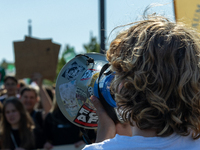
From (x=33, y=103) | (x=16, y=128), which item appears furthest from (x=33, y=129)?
(x=33, y=103)

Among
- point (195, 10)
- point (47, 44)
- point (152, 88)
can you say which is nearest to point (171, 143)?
point (152, 88)

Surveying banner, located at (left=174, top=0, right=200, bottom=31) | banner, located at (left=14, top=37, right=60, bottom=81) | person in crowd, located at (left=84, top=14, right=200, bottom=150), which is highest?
banner, located at (left=174, top=0, right=200, bottom=31)

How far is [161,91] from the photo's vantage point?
0.83 metres

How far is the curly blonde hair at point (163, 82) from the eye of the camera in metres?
0.82

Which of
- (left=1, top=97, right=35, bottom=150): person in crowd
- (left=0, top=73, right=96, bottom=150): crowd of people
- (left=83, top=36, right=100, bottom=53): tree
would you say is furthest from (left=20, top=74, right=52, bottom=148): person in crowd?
(left=83, top=36, right=100, bottom=53): tree

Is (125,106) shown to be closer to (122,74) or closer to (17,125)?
(122,74)

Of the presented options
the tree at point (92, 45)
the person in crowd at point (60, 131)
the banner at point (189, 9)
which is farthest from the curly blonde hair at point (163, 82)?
the tree at point (92, 45)

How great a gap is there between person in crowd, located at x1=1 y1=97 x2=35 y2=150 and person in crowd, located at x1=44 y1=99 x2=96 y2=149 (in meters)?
0.26

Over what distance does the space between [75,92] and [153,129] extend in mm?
580

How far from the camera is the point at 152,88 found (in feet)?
2.74

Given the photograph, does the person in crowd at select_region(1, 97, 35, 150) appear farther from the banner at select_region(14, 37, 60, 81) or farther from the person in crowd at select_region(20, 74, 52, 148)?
the banner at select_region(14, 37, 60, 81)

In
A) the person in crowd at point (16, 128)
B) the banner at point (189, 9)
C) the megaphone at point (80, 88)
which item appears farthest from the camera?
the person in crowd at point (16, 128)

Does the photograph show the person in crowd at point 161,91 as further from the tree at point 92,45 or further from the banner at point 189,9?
the tree at point 92,45

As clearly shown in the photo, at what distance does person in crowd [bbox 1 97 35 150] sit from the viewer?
11.6ft
